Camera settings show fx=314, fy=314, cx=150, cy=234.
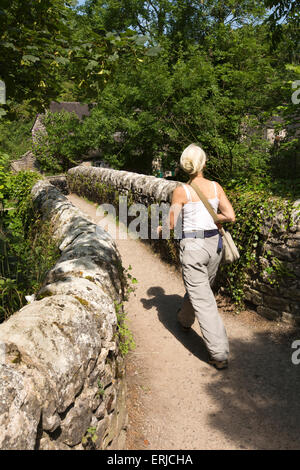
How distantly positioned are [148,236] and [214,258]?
4085 millimetres

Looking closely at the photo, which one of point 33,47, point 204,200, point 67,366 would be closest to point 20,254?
point 33,47

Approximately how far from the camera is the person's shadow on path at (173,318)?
3957mm

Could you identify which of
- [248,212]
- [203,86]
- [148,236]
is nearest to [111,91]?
[203,86]

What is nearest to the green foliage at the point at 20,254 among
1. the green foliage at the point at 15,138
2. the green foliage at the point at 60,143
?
the green foliage at the point at 60,143

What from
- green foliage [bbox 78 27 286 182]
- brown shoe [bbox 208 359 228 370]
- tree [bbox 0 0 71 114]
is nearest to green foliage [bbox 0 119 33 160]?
green foliage [bbox 78 27 286 182]

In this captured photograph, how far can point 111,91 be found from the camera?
47.4 feet

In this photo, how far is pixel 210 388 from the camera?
3.31 meters

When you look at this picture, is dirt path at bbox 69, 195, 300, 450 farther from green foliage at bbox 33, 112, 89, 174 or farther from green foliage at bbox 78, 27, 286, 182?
green foliage at bbox 33, 112, 89, 174

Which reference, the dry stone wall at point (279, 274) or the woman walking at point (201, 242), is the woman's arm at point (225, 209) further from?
the dry stone wall at point (279, 274)

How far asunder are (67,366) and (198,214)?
7.14 ft

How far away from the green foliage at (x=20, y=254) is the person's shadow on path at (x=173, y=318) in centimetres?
→ 183

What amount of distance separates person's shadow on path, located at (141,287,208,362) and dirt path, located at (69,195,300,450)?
0.04 ft

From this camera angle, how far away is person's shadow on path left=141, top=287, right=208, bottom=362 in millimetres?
3957

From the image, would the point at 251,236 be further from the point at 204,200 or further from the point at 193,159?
the point at 193,159
